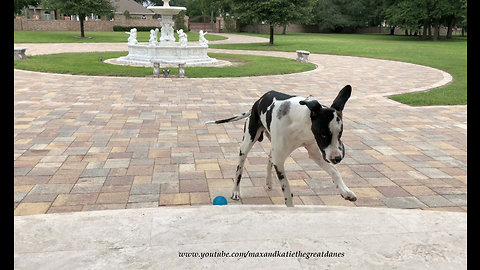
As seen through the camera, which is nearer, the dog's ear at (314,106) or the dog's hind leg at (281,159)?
the dog's ear at (314,106)

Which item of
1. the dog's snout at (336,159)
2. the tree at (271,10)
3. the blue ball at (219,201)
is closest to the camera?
the dog's snout at (336,159)

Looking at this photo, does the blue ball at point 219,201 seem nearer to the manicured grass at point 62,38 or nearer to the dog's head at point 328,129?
the dog's head at point 328,129

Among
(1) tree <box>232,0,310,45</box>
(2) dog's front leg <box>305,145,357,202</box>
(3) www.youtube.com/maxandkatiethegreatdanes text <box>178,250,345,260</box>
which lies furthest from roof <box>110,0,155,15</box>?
(3) www.youtube.com/maxandkatiethegreatdanes text <box>178,250,345,260</box>

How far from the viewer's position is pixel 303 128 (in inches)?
139

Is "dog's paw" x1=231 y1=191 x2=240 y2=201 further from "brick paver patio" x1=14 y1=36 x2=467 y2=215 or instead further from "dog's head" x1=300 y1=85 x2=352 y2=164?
"dog's head" x1=300 y1=85 x2=352 y2=164

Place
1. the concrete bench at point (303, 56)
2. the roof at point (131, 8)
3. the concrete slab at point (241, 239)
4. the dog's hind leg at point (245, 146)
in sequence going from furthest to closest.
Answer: the roof at point (131, 8), the concrete bench at point (303, 56), the dog's hind leg at point (245, 146), the concrete slab at point (241, 239)

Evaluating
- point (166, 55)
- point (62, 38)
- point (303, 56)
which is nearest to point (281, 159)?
point (166, 55)

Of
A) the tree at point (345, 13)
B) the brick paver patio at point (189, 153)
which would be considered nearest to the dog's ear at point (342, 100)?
the brick paver patio at point (189, 153)

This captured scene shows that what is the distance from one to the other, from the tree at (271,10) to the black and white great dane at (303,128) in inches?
1114

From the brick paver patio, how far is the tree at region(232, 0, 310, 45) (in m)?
20.9

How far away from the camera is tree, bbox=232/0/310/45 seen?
101ft

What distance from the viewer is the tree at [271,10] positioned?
3079 centimetres
